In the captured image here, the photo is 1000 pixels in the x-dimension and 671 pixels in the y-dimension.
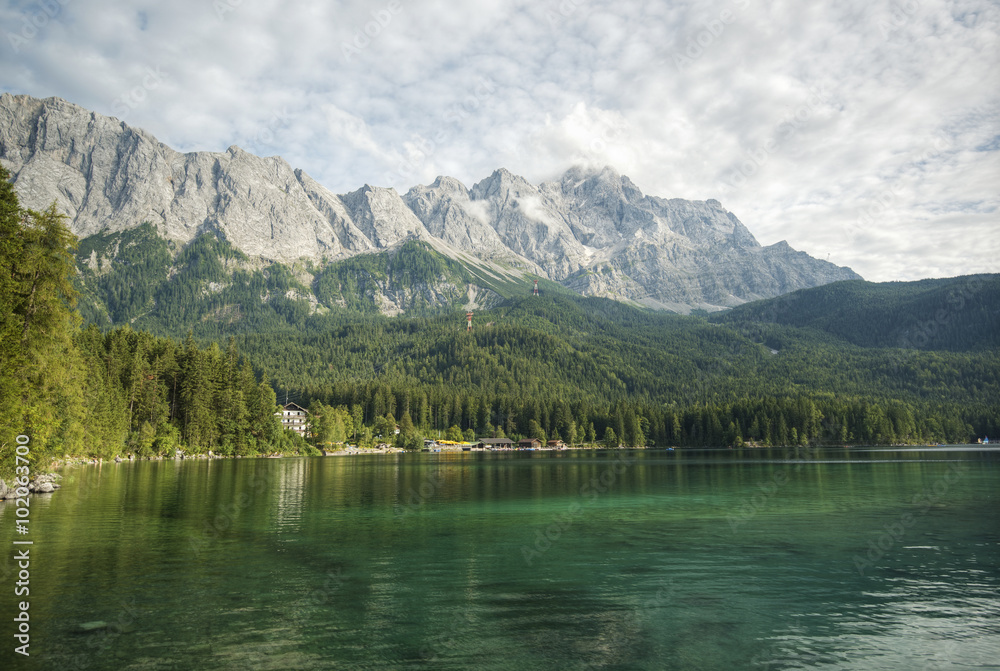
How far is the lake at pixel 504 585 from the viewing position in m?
15.2

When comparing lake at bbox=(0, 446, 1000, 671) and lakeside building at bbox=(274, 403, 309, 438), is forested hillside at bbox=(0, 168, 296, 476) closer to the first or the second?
lake at bbox=(0, 446, 1000, 671)

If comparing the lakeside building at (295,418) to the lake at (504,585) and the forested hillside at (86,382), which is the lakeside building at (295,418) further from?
the lake at (504,585)

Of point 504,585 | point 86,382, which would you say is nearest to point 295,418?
point 86,382

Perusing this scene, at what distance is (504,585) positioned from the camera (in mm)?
22219

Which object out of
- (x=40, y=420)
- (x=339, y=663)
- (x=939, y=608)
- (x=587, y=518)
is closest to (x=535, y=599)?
(x=339, y=663)

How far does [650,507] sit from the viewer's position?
46688 mm

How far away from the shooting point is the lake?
15250mm

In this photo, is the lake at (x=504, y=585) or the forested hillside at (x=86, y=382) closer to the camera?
the lake at (x=504, y=585)

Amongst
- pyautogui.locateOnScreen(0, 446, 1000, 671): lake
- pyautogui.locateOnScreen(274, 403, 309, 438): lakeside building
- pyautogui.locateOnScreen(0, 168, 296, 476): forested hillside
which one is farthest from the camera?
pyautogui.locateOnScreen(274, 403, 309, 438): lakeside building

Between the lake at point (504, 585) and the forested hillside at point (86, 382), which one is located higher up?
the forested hillside at point (86, 382)

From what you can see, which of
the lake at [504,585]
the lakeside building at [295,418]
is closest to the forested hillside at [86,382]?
the lake at [504,585]

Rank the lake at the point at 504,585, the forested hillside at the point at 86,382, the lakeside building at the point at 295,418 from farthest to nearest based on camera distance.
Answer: the lakeside building at the point at 295,418 → the forested hillside at the point at 86,382 → the lake at the point at 504,585

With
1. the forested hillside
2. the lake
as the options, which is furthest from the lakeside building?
the lake

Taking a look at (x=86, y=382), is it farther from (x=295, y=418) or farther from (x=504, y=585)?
(x=295, y=418)
